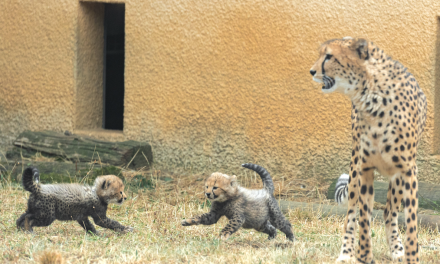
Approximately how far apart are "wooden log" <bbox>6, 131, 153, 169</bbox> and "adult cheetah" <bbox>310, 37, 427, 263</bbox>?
12.7 ft

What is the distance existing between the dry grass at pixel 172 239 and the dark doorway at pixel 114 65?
3.74 metres

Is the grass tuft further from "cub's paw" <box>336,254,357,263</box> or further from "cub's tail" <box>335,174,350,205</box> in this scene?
"cub's tail" <box>335,174,350,205</box>

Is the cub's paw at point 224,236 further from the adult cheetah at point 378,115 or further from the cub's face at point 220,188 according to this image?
the adult cheetah at point 378,115

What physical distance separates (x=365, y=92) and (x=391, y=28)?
2.93m

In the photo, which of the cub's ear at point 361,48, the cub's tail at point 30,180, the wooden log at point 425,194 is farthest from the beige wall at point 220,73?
the cub's tail at point 30,180

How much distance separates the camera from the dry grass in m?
4.00

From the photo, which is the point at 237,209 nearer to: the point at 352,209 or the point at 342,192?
the point at 342,192

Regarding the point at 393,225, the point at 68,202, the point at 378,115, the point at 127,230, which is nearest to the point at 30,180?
the point at 68,202

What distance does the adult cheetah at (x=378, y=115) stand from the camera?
369cm

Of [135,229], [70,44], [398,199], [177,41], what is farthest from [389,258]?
[70,44]

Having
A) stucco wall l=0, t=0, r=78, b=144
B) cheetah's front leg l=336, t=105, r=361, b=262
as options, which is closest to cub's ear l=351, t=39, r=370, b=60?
cheetah's front leg l=336, t=105, r=361, b=262

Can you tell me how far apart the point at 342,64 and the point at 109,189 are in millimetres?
2319

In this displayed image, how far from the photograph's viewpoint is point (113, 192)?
492 centimetres

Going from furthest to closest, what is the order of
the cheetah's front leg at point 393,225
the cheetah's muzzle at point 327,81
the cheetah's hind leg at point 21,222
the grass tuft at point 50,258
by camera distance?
the cheetah's hind leg at point 21,222 < the cheetah's front leg at point 393,225 < the cheetah's muzzle at point 327,81 < the grass tuft at point 50,258
